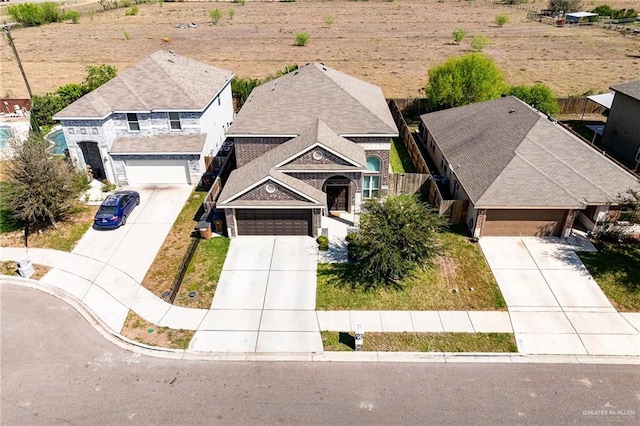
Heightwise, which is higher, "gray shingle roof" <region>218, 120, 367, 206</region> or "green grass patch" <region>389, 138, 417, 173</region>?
"gray shingle roof" <region>218, 120, 367, 206</region>

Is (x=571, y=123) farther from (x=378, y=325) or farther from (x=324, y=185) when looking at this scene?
(x=378, y=325)

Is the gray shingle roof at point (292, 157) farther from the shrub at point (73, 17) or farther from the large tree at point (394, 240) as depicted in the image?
the shrub at point (73, 17)

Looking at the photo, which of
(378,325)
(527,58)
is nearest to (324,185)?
(378,325)

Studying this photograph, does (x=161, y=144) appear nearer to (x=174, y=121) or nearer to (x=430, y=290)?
(x=174, y=121)

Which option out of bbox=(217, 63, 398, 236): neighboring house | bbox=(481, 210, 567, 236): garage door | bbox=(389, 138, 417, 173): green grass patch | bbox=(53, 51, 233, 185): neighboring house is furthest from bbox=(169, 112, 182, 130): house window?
bbox=(481, 210, 567, 236): garage door

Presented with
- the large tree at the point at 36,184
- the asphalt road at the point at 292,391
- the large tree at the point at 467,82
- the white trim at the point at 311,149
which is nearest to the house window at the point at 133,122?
the large tree at the point at 36,184

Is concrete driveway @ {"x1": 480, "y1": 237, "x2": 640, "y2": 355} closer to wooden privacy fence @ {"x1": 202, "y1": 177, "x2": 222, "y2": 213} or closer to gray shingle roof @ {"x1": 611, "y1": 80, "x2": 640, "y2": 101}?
wooden privacy fence @ {"x1": 202, "y1": 177, "x2": 222, "y2": 213}
